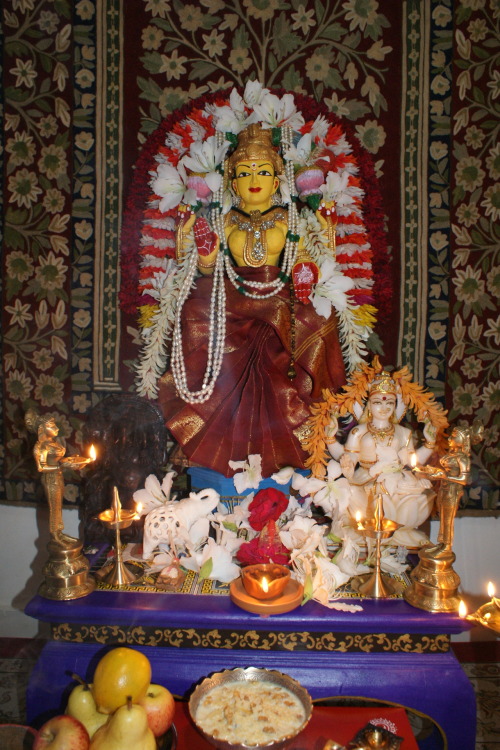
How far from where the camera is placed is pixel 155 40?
2633 mm

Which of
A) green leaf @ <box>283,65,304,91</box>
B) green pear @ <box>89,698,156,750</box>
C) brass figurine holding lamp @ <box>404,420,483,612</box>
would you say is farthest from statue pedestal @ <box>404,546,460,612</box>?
green leaf @ <box>283,65,304,91</box>

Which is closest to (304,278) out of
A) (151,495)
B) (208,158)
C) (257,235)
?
(257,235)

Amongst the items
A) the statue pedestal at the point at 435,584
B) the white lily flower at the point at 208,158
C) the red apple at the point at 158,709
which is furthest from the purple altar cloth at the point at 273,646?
the white lily flower at the point at 208,158

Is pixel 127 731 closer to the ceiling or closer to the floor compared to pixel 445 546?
closer to the floor

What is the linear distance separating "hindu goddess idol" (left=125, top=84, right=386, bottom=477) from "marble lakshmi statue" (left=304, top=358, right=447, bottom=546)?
148mm

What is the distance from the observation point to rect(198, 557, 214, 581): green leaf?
2.00 metres

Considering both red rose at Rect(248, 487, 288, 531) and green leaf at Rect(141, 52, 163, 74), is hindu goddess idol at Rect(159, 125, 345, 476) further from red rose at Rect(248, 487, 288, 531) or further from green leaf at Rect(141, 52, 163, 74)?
green leaf at Rect(141, 52, 163, 74)

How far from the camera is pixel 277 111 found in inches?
94.0

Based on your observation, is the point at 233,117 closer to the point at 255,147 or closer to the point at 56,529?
the point at 255,147

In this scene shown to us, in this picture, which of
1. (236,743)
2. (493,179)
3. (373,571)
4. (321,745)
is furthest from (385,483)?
(493,179)

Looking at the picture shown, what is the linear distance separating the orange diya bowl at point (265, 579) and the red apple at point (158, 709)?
0.40 meters

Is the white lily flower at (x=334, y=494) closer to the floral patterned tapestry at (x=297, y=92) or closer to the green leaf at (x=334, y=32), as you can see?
the floral patterned tapestry at (x=297, y=92)

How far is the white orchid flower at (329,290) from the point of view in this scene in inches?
92.4

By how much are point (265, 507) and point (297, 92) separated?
5.73 ft
